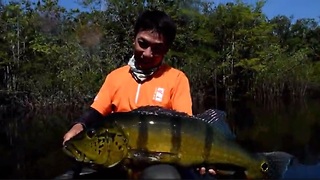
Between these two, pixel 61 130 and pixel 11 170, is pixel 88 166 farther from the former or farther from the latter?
pixel 61 130

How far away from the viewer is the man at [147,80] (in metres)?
2.66

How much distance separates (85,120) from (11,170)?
Answer: 612 centimetres

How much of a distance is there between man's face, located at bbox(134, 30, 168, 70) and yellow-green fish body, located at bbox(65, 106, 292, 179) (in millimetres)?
453

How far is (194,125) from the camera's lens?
7.25 ft

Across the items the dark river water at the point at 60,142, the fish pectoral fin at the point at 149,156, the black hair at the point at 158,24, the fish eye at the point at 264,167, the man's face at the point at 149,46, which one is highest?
the black hair at the point at 158,24

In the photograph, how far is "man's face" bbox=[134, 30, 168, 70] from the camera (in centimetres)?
264

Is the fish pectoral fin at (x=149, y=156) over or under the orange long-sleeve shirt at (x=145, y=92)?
under

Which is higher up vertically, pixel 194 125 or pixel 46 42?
pixel 46 42

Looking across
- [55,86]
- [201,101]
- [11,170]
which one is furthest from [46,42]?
[11,170]

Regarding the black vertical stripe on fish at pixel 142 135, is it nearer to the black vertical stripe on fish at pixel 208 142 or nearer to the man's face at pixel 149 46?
the black vertical stripe on fish at pixel 208 142

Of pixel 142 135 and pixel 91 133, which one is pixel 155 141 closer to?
pixel 142 135

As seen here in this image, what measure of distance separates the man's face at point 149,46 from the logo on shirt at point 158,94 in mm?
156

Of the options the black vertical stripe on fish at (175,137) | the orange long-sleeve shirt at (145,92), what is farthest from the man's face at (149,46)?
the black vertical stripe on fish at (175,137)

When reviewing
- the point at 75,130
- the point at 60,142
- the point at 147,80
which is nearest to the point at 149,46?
the point at 147,80
